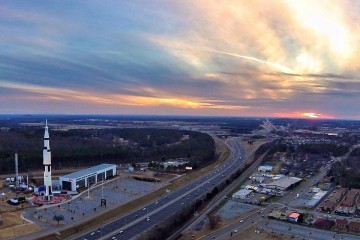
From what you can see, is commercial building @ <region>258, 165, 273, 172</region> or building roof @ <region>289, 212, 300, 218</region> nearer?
building roof @ <region>289, 212, 300, 218</region>

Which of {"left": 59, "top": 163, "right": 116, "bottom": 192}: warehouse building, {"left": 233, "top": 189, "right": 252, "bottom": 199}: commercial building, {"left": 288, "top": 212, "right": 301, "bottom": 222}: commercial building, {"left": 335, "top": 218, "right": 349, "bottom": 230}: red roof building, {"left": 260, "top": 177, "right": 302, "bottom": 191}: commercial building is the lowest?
{"left": 335, "top": 218, "right": 349, "bottom": 230}: red roof building

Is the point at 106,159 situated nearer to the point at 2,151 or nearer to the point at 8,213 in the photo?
the point at 2,151

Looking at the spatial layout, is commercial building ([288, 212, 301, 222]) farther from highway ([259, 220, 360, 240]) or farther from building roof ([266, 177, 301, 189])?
building roof ([266, 177, 301, 189])

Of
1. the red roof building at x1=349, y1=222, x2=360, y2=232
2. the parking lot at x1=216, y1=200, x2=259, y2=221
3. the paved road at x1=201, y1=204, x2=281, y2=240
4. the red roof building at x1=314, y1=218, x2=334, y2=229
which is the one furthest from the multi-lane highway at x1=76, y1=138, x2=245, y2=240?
the red roof building at x1=349, y1=222, x2=360, y2=232

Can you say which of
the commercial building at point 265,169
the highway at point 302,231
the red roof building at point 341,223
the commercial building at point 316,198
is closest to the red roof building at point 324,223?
the red roof building at point 341,223

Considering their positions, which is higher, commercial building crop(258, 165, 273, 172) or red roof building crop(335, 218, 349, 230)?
commercial building crop(258, 165, 273, 172)

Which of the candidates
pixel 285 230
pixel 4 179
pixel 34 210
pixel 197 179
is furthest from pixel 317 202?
pixel 4 179
